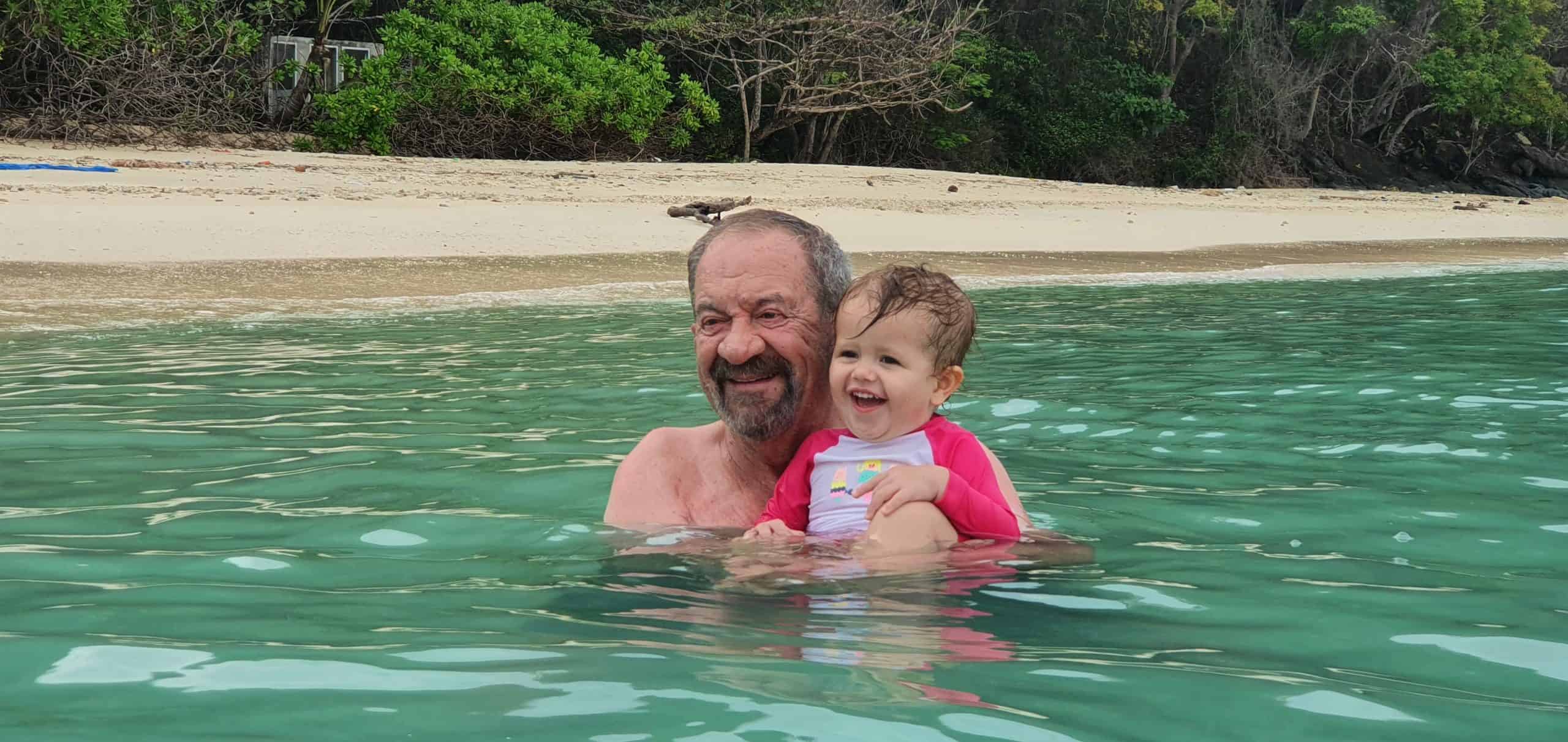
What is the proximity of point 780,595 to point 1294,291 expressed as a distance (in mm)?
10929

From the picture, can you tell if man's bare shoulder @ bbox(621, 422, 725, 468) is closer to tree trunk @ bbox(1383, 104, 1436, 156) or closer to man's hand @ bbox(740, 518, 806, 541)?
man's hand @ bbox(740, 518, 806, 541)

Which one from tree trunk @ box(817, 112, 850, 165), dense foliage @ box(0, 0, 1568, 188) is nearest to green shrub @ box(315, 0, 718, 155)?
dense foliage @ box(0, 0, 1568, 188)

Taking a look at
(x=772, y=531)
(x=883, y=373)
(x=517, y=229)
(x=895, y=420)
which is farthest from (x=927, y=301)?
(x=517, y=229)

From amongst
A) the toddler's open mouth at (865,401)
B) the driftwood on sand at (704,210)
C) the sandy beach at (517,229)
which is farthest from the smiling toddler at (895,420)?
the driftwood on sand at (704,210)

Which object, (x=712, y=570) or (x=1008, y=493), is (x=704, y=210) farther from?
(x=712, y=570)

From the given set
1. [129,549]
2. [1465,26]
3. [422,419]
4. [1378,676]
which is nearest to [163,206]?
[422,419]

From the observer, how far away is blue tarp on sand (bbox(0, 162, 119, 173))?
1684cm

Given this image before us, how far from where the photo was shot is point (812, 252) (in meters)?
4.06

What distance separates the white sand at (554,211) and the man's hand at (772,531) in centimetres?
1048

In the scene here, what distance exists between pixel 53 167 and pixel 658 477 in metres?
15.1

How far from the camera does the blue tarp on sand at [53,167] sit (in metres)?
16.8

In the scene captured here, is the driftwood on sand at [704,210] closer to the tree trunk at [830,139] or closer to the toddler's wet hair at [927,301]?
the tree trunk at [830,139]

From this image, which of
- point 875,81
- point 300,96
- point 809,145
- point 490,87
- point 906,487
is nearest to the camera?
point 906,487

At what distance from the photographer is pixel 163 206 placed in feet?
49.1
